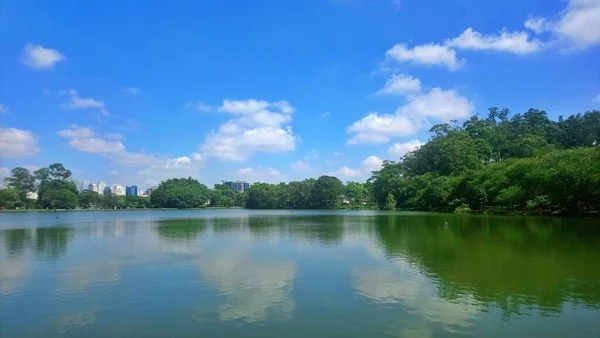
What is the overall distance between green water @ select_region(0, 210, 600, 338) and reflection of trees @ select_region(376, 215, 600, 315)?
0.05 m

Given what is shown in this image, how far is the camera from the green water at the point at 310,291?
910 cm

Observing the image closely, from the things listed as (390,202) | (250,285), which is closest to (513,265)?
(250,285)

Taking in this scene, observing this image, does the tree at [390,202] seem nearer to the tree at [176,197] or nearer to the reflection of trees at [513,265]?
the reflection of trees at [513,265]

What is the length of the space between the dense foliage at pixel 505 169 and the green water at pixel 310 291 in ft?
73.1

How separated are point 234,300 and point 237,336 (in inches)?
116

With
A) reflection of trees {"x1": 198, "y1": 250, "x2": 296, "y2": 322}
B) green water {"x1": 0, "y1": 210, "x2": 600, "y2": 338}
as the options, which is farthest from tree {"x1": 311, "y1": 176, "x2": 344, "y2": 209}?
reflection of trees {"x1": 198, "y1": 250, "x2": 296, "y2": 322}

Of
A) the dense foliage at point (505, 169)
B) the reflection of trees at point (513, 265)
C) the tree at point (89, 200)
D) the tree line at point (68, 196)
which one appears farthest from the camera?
the tree at point (89, 200)

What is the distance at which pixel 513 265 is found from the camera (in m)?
15.7

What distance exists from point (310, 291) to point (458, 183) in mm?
59176

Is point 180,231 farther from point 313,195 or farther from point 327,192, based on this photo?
point 313,195

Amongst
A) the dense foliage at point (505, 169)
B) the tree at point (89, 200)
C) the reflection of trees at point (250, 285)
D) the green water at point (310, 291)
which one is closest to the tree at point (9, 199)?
the tree at point (89, 200)

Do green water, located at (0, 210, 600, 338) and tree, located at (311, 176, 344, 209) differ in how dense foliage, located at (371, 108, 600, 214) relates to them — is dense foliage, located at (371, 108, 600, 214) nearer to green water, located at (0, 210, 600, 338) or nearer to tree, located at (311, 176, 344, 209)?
tree, located at (311, 176, 344, 209)

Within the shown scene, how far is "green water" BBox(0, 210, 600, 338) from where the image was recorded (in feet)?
29.9

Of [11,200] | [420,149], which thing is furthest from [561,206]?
[11,200]
